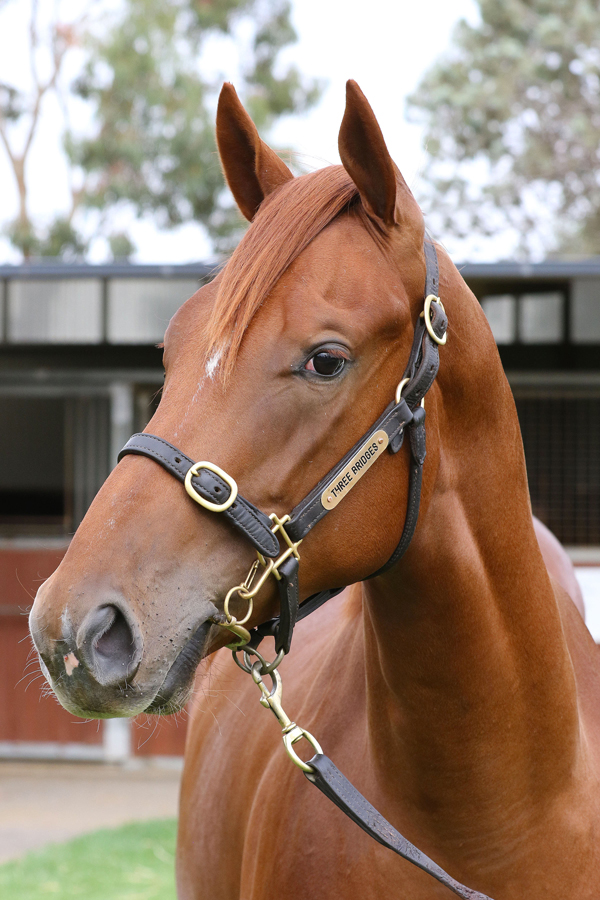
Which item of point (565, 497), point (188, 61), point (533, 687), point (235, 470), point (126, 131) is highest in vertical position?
point (188, 61)

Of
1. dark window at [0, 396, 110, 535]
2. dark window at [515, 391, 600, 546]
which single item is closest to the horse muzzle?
dark window at [515, 391, 600, 546]

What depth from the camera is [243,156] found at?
69.7 inches

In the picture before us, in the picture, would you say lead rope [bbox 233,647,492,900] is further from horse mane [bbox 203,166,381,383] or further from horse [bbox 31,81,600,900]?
horse mane [bbox 203,166,381,383]

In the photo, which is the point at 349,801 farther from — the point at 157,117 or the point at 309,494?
the point at 157,117

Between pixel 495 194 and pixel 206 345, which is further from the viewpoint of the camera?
pixel 495 194

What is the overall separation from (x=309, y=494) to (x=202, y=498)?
0.19 metres

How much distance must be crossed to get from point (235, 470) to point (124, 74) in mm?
17937

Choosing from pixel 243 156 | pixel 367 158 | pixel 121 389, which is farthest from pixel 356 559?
pixel 121 389

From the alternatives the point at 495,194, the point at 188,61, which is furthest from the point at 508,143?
the point at 188,61

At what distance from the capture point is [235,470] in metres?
1.35

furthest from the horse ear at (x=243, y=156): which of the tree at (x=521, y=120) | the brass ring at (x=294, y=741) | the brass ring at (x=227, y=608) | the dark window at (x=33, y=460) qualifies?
the tree at (x=521, y=120)

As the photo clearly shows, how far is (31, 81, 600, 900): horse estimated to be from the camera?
1.29m

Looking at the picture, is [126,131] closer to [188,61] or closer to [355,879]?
[188,61]

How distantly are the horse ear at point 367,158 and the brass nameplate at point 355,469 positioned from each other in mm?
390
